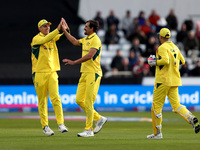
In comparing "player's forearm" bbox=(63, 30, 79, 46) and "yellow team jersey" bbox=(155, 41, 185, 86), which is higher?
"player's forearm" bbox=(63, 30, 79, 46)

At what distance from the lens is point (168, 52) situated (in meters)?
10.5

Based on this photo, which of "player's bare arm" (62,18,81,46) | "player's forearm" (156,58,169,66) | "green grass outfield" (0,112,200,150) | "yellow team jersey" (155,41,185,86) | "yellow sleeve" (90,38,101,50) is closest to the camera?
"green grass outfield" (0,112,200,150)

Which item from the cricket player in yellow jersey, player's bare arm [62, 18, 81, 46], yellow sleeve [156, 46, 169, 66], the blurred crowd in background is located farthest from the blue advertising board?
yellow sleeve [156, 46, 169, 66]

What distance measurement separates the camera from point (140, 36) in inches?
995

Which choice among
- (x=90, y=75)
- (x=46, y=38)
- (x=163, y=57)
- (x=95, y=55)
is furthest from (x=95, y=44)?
(x=163, y=57)

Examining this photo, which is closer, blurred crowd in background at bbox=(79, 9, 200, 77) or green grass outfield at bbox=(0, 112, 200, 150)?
green grass outfield at bbox=(0, 112, 200, 150)

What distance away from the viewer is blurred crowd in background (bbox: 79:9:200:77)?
24234 mm

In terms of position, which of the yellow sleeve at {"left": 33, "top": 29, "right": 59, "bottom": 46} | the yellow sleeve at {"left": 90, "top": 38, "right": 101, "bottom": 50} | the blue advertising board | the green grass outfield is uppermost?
the yellow sleeve at {"left": 33, "top": 29, "right": 59, "bottom": 46}

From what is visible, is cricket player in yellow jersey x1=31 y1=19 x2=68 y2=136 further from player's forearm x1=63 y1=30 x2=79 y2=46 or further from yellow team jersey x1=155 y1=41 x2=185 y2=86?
yellow team jersey x1=155 y1=41 x2=185 y2=86

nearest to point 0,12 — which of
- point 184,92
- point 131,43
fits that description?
point 131,43

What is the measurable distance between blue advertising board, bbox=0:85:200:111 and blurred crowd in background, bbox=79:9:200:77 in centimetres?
321

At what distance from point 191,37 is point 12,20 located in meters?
8.02

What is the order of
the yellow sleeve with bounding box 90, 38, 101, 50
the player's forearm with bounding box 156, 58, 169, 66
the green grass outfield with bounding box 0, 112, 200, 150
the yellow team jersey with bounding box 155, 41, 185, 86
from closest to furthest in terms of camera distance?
the green grass outfield with bounding box 0, 112, 200, 150 < the player's forearm with bounding box 156, 58, 169, 66 < the yellow team jersey with bounding box 155, 41, 185, 86 < the yellow sleeve with bounding box 90, 38, 101, 50

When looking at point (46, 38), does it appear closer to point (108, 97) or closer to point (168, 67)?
point (168, 67)
